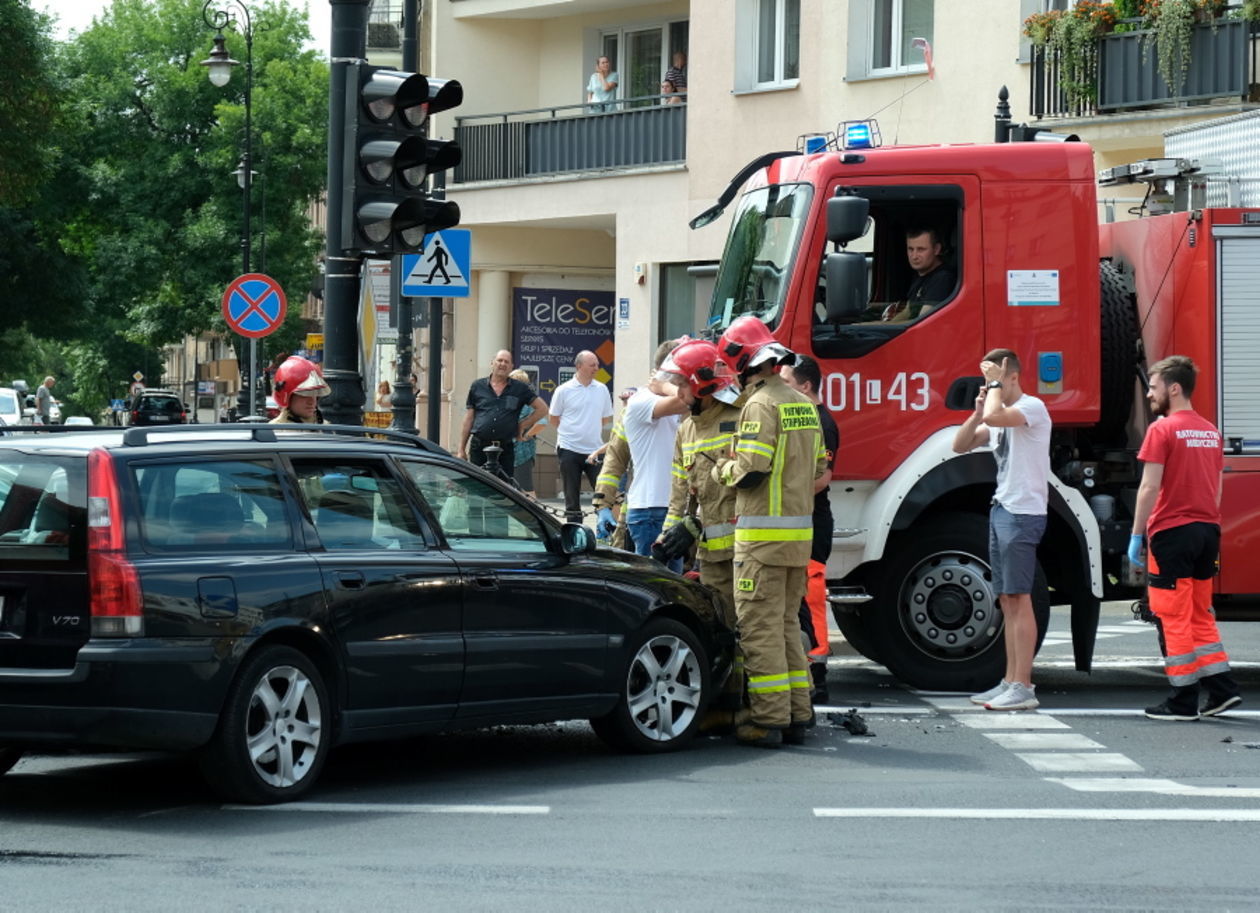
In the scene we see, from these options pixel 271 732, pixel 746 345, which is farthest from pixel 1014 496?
pixel 271 732

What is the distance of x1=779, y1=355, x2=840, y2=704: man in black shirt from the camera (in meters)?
10.2

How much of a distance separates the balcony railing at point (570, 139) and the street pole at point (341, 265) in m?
16.0

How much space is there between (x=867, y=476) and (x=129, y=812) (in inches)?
185

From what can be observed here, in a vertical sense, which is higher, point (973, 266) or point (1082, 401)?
point (973, 266)

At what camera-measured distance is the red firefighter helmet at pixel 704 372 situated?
982cm

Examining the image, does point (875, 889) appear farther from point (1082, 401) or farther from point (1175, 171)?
point (1175, 171)

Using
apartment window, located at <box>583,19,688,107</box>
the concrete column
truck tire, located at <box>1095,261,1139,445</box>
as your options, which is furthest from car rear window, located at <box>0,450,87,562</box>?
the concrete column

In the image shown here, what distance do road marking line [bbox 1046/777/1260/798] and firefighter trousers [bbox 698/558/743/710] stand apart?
1684 mm

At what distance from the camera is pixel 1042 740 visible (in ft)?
32.0

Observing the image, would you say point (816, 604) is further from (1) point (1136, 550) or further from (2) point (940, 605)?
(1) point (1136, 550)

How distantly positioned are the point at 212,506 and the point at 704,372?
2880 millimetres

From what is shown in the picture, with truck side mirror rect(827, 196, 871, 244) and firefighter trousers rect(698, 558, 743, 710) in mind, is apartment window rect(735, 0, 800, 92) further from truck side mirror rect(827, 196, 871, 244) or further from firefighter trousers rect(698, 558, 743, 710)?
firefighter trousers rect(698, 558, 743, 710)

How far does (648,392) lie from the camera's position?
12000mm

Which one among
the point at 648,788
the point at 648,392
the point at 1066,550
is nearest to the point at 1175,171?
the point at 1066,550
